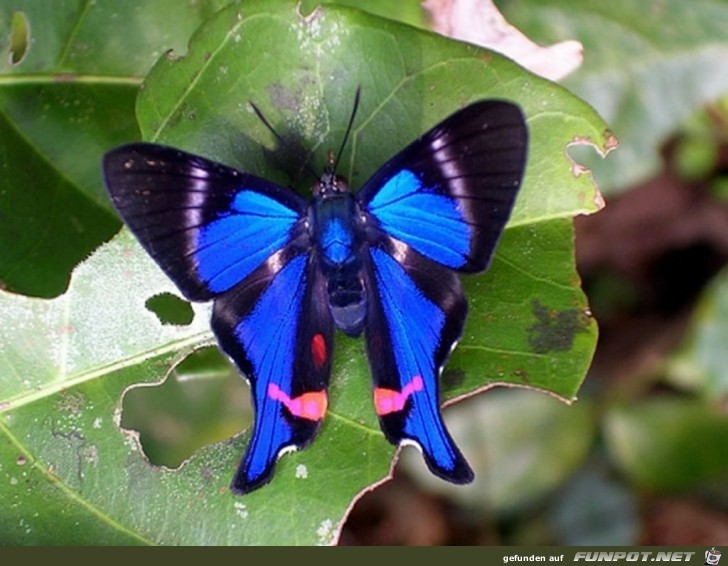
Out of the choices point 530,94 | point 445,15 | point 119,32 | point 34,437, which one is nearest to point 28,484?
point 34,437

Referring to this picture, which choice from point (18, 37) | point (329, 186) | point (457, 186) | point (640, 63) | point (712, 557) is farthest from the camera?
point (640, 63)

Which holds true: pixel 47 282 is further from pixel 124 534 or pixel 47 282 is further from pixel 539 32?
pixel 539 32

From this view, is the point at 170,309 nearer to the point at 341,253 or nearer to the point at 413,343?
the point at 341,253

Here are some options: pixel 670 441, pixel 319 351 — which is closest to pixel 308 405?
pixel 319 351

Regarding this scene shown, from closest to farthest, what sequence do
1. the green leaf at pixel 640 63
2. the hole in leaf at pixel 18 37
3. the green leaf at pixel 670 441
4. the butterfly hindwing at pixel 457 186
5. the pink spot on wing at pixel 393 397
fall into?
the butterfly hindwing at pixel 457 186 → the pink spot on wing at pixel 393 397 → the hole in leaf at pixel 18 37 → the green leaf at pixel 640 63 → the green leaf at pixel 670 441

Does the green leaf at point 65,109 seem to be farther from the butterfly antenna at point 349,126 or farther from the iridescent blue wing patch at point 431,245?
the iridescent blue wing patch at point 431,245

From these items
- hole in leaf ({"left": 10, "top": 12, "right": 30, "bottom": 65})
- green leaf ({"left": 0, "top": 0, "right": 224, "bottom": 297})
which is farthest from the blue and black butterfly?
hole in leaf ({"left": 10, "top": 12, "right": 30, "bottom": 65})

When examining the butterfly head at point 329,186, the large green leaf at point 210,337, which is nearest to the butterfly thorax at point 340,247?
the butterfly head at point 329,186
